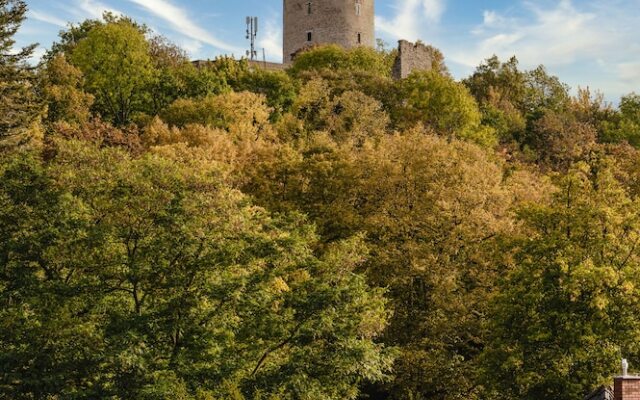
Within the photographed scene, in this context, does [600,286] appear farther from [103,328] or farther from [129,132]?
[129,132]

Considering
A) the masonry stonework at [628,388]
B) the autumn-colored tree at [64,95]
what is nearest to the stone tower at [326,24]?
the autumn-colored tree at [64,95]

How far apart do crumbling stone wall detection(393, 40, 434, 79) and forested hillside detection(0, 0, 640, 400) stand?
28033mm

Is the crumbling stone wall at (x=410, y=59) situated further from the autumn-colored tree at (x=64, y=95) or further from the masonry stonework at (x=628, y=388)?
the masonry stonework at (x=628, y=388)

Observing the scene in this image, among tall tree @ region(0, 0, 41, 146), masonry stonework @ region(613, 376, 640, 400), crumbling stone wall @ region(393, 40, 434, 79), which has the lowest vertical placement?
masonry stonework @ region(613, 376, 640, 400)

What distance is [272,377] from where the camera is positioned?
19.7 metres

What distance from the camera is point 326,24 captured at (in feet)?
267

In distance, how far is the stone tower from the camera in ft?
267

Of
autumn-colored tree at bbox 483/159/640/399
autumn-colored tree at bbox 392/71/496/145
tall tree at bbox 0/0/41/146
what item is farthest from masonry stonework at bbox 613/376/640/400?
autumn-colored tree at bbox 392/71/496/145

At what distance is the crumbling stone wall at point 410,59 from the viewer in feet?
233

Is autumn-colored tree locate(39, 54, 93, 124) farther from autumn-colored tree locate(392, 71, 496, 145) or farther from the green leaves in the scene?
the green leaves

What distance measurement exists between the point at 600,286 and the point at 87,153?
14.5 metres

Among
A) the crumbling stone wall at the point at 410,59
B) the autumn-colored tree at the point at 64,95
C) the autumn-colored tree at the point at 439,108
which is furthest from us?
the crumbling stone wall at the point at 410,59

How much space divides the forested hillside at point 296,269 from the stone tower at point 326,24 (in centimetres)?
3909

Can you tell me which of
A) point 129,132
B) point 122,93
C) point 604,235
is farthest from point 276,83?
point 604,235
